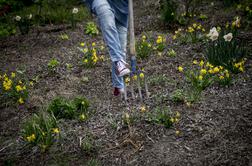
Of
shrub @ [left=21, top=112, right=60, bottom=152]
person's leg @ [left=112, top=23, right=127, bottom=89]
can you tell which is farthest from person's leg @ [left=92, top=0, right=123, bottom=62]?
shrub @ [left=21, top=112, right=60, bottom=152]

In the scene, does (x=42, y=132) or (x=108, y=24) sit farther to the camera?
(x=108, y=24)

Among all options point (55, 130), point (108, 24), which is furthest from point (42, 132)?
point (108, 24)

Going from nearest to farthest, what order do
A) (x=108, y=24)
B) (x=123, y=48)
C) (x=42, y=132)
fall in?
(x=42, y=132)
(x=108, y=24)
(x=123, y=48)

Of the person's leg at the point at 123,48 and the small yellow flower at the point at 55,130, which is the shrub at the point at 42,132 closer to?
the small yellow flower at the point at 55,130

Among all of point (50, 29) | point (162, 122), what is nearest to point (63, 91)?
point (162, 122)

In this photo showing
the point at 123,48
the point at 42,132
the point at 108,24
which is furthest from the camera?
the point at 123,48

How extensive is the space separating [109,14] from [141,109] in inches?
39.3

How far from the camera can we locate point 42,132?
3369 mm

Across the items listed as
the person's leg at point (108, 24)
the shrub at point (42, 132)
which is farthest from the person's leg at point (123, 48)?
the shrub at point (42, 132)

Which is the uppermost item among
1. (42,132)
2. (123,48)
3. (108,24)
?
(108,24)

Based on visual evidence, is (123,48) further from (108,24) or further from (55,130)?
(55,130)

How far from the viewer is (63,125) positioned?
368 cm

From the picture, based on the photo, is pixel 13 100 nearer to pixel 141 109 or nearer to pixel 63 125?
pixel 63 125

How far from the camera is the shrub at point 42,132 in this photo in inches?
133
